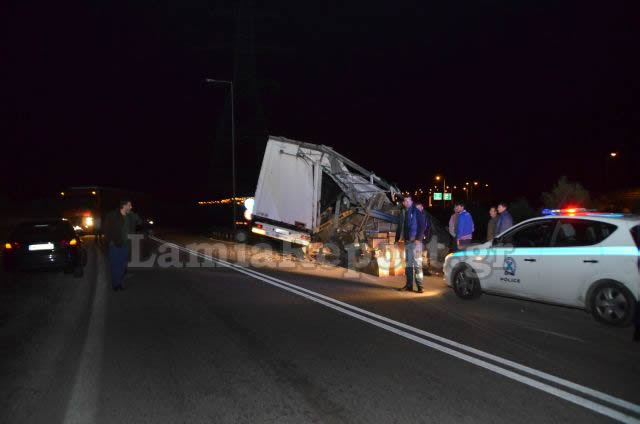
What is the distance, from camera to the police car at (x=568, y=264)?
7199 mm

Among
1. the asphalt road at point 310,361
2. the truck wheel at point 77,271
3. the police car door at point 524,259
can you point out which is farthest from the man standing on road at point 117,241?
the police car door at point 524,259

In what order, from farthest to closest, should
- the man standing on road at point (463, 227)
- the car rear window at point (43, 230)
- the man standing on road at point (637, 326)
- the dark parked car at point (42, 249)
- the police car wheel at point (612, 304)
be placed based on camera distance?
the car rear window at point (43, 230) → the dark parked car at point (42, 249) → the man standing on road at point (463, 227) → the police car wheel at point (612, 304) → the man standing on road at point (637, 326)

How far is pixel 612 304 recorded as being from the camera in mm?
7293

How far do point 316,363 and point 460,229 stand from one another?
704 cm

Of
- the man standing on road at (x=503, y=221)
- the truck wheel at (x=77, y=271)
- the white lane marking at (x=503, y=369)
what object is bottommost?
the white lane marking at (x=503, y=369)

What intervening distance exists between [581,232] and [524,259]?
948 millimetres

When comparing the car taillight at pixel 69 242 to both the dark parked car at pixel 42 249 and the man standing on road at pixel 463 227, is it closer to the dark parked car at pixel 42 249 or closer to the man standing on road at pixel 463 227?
the dark parked car at pixel 42 249

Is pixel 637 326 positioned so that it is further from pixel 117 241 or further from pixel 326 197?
pixel 326 197

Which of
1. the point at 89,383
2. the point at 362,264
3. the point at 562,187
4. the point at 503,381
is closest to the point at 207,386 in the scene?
the point at 89,383

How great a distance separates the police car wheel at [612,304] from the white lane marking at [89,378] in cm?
626

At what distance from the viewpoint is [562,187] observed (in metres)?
22.3

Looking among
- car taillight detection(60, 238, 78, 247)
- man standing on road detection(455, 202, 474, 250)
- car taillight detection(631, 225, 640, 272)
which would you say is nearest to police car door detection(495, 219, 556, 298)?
car taillight detection(631, 225, 640, 272)

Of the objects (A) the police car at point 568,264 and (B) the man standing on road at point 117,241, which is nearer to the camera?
(A) the police car at point 568,264

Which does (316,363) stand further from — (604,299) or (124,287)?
(124,287)
